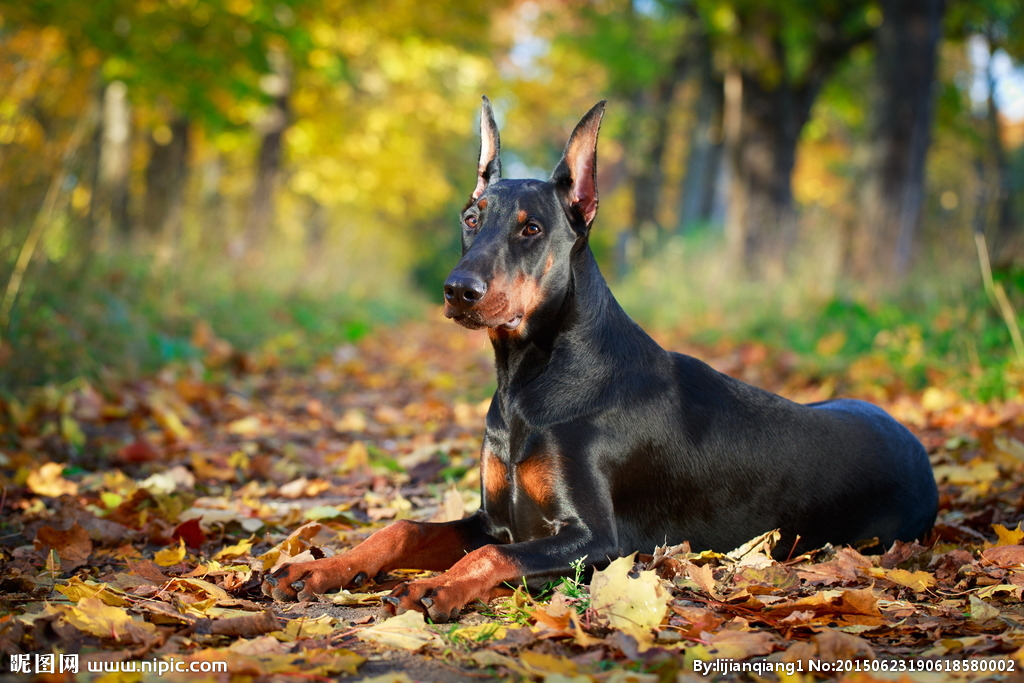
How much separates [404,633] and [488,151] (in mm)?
2154

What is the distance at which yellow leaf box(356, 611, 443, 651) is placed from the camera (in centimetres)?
258

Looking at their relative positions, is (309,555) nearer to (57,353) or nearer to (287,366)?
(57,353)

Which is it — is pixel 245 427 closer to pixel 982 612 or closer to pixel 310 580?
pixel 310 580

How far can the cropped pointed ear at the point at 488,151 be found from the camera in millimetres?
3895

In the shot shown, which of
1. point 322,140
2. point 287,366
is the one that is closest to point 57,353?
point 287,366

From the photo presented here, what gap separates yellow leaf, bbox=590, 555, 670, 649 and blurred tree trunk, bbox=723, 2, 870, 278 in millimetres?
13988

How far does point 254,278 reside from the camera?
12.8 metres

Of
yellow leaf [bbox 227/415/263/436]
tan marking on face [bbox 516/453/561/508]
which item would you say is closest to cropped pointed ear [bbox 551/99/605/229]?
tan marking on face [bbox 516/453/561/508]

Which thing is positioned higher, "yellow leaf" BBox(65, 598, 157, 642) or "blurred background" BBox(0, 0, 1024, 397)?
"blurred background" BBox(0, 0, 1024, 397)

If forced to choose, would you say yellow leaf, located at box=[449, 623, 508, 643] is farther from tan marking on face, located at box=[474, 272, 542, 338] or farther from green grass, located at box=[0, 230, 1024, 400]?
green grass, located at box=[0, 230, 1024, 400]

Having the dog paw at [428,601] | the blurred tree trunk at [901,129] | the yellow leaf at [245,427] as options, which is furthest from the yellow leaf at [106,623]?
the blurred tree trunk at [901,129]

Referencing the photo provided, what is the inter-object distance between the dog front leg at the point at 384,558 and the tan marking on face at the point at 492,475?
13 centimetres

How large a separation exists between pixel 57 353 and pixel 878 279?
30.2 ft

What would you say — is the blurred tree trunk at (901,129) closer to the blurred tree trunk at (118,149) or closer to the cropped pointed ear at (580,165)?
the cropped pointed ear at (580,165)
